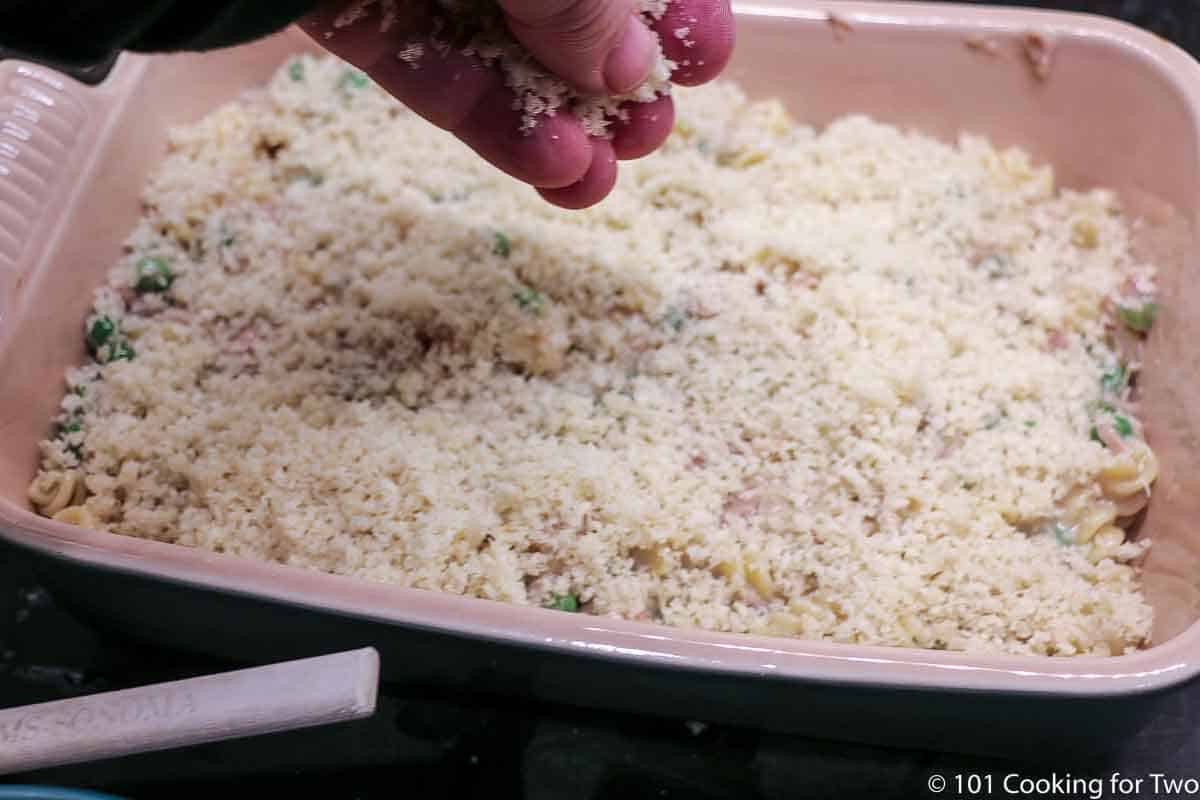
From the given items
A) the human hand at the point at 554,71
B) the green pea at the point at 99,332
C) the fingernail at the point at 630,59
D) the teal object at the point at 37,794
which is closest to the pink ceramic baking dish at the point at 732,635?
the green pea at the point at 99,332

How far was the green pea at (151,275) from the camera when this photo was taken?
1213 mm

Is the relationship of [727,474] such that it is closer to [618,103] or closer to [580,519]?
[580,519]

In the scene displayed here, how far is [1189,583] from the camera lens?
974 mm

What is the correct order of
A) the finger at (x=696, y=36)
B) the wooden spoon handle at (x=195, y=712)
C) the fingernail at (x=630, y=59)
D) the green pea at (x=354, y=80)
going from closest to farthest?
the wooden spoon handle at (x=195, y=712) → the fingernail at (x=630, y=59) → the finger at (x=696, y=36) → the green pea at (x=354, y=80)

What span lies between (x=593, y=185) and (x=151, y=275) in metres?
0.52

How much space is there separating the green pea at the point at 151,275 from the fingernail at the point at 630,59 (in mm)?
582

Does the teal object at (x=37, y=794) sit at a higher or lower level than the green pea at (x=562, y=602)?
lower

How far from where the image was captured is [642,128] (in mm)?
1057

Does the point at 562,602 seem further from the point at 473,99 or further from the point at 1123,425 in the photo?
the point at 1123,425

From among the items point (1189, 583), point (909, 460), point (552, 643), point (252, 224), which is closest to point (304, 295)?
point (252, 224)

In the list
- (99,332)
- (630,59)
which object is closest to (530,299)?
(630,59)

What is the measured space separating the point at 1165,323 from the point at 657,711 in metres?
0.69

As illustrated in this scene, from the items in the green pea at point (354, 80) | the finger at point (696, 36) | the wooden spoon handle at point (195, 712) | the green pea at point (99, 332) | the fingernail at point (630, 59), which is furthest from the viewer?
the green pea at point (354, 80)

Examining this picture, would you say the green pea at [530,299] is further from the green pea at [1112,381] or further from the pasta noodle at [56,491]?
the green pea at [1112,381]
